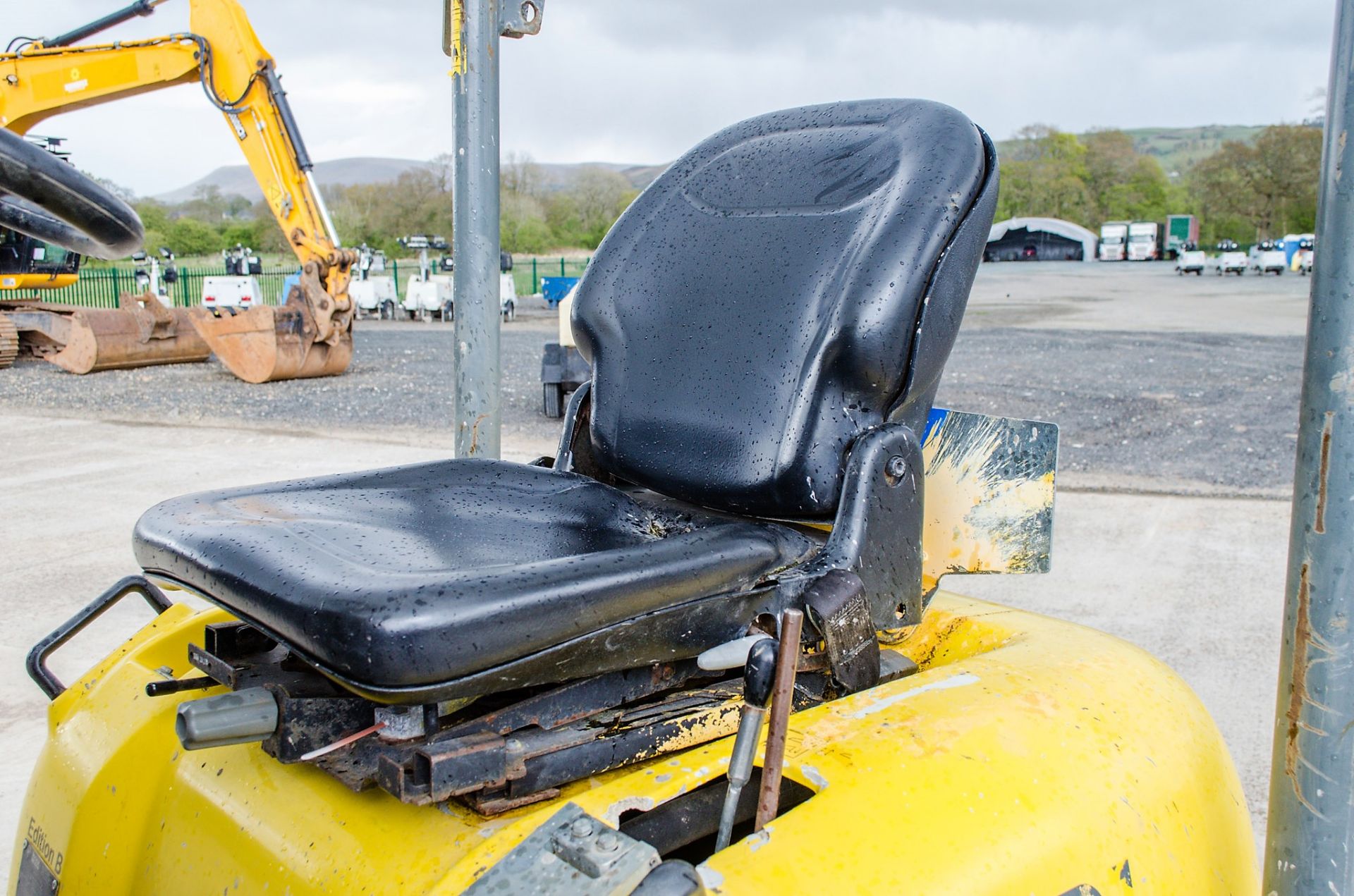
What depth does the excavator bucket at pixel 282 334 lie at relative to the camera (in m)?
10.2

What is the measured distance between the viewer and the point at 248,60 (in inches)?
383

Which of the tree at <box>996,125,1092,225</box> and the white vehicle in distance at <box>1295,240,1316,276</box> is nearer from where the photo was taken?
the white vehicle in distance at <box>1295,240,1316,276</box>

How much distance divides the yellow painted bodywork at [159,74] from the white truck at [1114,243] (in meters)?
52.2

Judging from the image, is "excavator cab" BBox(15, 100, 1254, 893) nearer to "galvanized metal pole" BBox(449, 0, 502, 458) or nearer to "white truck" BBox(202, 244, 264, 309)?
"galvanized metal pole" BBox(449, 0, 502, 458)

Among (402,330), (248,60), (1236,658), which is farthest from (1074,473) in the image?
(402,330)

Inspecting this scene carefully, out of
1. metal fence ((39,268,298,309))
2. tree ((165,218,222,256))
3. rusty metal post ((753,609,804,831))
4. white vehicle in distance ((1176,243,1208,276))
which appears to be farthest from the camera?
tree ((165,218,222,256))

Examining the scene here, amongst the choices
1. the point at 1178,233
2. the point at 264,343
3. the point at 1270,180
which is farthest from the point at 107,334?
the point at 1270,180

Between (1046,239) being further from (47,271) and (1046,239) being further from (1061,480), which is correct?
(1061,480)

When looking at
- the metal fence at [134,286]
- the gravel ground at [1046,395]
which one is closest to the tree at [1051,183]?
the metal fence at [134,286]

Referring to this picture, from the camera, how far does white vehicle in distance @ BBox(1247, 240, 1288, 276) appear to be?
36.6m

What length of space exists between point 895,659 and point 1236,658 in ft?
7.10

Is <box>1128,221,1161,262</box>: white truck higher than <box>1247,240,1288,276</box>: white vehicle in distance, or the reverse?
<box>1128,221,1161,262</box>: white truck

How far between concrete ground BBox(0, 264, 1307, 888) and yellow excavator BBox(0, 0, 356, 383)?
0.37 meters

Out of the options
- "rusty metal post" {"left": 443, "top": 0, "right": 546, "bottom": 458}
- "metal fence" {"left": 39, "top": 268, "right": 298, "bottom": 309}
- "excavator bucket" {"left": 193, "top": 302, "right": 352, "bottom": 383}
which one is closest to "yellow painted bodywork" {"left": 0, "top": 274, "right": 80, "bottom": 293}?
"excavator bucket" {"left": 193, "top": 302, "right": 352, "bottom": 383}
